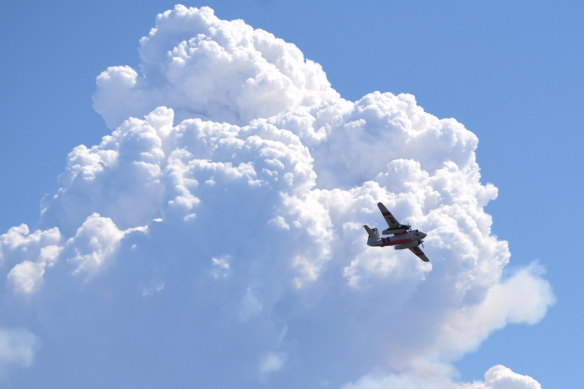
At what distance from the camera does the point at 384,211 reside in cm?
17262

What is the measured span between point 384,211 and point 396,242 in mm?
9276

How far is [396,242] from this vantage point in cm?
17938
